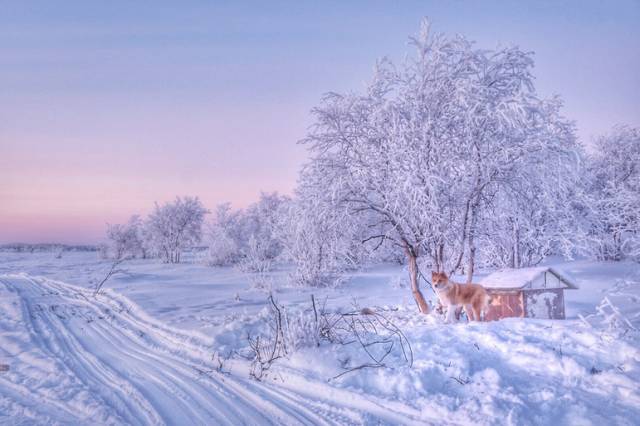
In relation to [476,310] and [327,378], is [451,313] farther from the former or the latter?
[327,378]

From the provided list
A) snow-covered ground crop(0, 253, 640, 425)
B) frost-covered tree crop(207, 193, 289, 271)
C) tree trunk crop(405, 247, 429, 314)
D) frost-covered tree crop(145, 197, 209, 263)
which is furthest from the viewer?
frost-covered tree crop(145, 197, 209, 263)

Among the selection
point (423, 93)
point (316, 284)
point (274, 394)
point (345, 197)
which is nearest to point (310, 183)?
point (345, 197)

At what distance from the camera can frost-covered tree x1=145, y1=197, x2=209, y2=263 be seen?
39.6 metres

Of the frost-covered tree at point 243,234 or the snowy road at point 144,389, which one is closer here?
the snowy road at point 144,389

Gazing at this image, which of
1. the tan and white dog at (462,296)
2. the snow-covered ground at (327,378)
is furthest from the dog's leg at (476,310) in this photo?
the snow-covered ground at (327,378)

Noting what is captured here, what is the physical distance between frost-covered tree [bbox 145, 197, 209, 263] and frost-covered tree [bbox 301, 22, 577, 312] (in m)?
33.1

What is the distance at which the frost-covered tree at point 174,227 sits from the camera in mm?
39600

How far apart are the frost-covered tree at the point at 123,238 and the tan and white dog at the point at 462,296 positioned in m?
42.7

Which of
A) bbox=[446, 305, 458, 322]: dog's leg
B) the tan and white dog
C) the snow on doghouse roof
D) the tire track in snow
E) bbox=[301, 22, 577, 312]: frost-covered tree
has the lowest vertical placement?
the tire track in snow

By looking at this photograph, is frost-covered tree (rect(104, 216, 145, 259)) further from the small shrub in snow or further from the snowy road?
the small shrub in snow

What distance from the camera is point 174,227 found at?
3988 centimetres

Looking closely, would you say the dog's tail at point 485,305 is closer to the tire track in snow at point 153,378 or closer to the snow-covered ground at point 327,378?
the snow-covered ground at point 327,378

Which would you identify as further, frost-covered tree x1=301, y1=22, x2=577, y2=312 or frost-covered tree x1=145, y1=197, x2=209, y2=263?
frost-covered tree x1=145, y1=197, x2=209, y2=263

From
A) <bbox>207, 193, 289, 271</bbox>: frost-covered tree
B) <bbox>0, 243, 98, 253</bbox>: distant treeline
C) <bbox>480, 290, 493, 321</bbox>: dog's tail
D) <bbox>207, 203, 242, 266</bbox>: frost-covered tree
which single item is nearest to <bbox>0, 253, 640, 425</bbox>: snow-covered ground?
<bbox>480, 290, 493, 321</bbox>: dog's tail
